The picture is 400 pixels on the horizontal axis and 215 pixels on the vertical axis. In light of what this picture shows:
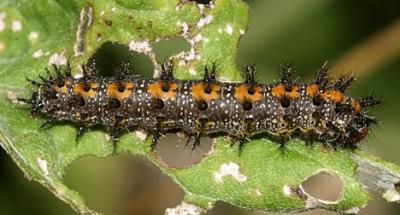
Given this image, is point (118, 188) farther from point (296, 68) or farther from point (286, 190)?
point (286, 190)

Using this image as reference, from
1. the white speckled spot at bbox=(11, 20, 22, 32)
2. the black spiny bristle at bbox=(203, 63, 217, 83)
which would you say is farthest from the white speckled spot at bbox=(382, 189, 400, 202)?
the white speckled spot at bbox=(11, 20, 22, 32)

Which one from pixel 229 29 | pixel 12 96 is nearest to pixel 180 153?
pixel 229 29

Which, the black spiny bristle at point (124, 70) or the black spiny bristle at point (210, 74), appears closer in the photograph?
the black spiny bristle at point (210, 74)

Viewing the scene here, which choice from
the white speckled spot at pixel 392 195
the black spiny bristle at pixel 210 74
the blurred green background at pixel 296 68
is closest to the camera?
the white speckled spot at pixel 392 195

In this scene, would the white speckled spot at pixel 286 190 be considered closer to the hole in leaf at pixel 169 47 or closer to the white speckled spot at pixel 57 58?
the hole in leaf at pixel 169 47

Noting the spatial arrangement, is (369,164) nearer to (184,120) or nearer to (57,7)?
(184,120)

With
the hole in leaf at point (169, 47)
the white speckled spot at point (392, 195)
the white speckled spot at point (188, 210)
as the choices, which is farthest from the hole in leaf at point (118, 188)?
the white speckled spot at point (392, 195)
